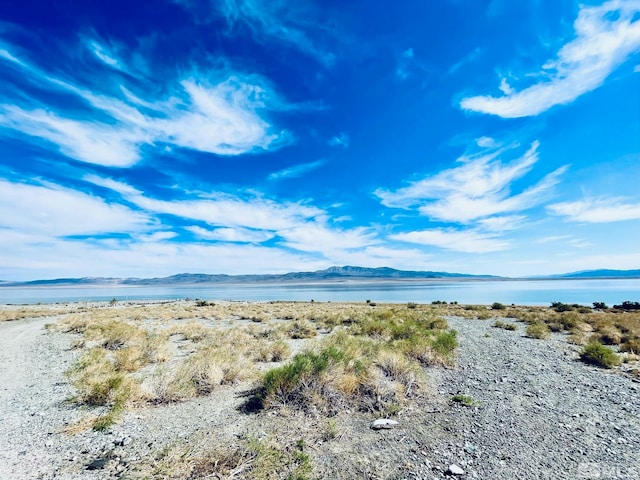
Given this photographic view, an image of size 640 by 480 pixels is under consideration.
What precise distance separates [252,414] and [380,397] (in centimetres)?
281

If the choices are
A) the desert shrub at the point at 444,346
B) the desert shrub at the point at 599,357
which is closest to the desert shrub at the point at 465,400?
the desert shrub at the point at 444,346

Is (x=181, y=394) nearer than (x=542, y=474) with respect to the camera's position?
No

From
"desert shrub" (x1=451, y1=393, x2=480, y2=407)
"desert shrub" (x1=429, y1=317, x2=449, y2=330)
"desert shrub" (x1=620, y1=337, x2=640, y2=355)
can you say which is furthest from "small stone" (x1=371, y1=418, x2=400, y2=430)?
"desert shrub" (x1=429, y1=317, x2=449, y2=330)

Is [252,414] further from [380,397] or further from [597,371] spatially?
[597,371]

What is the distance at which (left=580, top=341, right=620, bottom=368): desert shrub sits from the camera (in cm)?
1055

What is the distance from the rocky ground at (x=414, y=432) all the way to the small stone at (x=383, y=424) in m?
0.14

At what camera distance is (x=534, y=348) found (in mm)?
13844

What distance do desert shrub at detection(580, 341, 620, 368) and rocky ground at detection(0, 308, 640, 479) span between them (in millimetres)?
1455

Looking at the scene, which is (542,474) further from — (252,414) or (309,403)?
(252,414)

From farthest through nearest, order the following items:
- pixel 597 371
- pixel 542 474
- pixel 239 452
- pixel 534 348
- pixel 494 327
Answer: pixel 494 327
pixel 534 348
pixel 597 371
pixel 239 452
pixel 542 474

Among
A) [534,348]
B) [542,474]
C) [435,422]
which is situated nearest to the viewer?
[542,474]

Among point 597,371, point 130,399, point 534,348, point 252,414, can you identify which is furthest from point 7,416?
point 534,348

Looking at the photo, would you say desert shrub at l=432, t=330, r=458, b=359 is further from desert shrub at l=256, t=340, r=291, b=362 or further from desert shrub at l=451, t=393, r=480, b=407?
desert shrub at l=256, t=340, r=291, b=362

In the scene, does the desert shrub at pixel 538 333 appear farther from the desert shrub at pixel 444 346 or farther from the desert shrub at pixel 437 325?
the desert shrub at pixel 444 346
